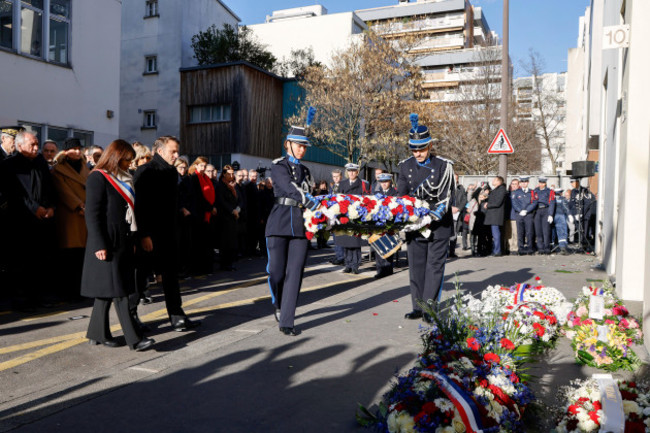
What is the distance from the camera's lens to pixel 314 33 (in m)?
44.3

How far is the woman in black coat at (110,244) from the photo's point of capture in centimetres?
536

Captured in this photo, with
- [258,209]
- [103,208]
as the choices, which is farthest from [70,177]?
[258,209]

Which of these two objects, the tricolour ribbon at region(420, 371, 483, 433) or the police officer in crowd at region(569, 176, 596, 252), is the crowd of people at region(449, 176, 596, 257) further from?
the tricolour ribbon at region(420, 371, 483, 433)

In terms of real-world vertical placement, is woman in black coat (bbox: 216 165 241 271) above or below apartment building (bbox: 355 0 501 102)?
below

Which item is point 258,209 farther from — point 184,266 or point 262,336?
point 262,336

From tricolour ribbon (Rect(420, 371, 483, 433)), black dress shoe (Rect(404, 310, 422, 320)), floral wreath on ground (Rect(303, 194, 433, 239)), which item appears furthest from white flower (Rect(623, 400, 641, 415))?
black dress shoe (Rect(404, 310, 422, 320))

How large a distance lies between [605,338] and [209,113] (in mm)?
28778

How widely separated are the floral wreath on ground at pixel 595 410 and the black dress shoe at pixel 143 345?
365cm

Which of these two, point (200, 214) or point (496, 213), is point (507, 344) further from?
point (496, 213)

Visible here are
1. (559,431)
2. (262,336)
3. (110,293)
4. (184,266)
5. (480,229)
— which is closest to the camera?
(559,431)

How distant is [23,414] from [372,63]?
2635cm

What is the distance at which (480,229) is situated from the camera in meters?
16.5

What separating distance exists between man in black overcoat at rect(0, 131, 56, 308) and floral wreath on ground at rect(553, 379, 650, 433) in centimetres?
660

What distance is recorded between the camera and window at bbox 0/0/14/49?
1511 centimetres
